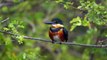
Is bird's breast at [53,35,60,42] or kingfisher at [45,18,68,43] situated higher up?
kingfisher at [45,18,68,43]

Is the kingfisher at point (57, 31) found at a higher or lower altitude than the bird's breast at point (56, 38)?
higher

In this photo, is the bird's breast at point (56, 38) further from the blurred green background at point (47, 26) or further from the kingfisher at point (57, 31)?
the blurred green background at point (47, 26)

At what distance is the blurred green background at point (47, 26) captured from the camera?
20.8 feet

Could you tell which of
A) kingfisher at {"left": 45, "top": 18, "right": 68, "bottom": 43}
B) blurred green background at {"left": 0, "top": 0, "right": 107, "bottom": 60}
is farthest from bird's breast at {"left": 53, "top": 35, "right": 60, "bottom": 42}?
blurred green background at {"left": 0, "top": 0, "right": 107, "bottom": 60}

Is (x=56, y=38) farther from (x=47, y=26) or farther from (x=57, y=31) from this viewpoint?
(x=47, y=26)

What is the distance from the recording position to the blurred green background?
6352 millimetres

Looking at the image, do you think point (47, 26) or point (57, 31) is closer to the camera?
point (57, 31)

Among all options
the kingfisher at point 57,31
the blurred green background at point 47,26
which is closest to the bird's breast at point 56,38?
the kingfisher at point 57,31

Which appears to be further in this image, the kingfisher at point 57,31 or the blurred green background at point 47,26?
the kingfisher at point 57,31

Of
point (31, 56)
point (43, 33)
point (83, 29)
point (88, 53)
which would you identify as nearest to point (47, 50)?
point (43, 33)

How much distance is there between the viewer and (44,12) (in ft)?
36.7

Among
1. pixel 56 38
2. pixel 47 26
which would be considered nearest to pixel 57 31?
pixel 56 38

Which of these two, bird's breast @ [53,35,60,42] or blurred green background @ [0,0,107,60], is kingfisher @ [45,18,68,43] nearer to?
bird's breast @ [53,35,60,42]

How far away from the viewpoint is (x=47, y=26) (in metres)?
10.2
